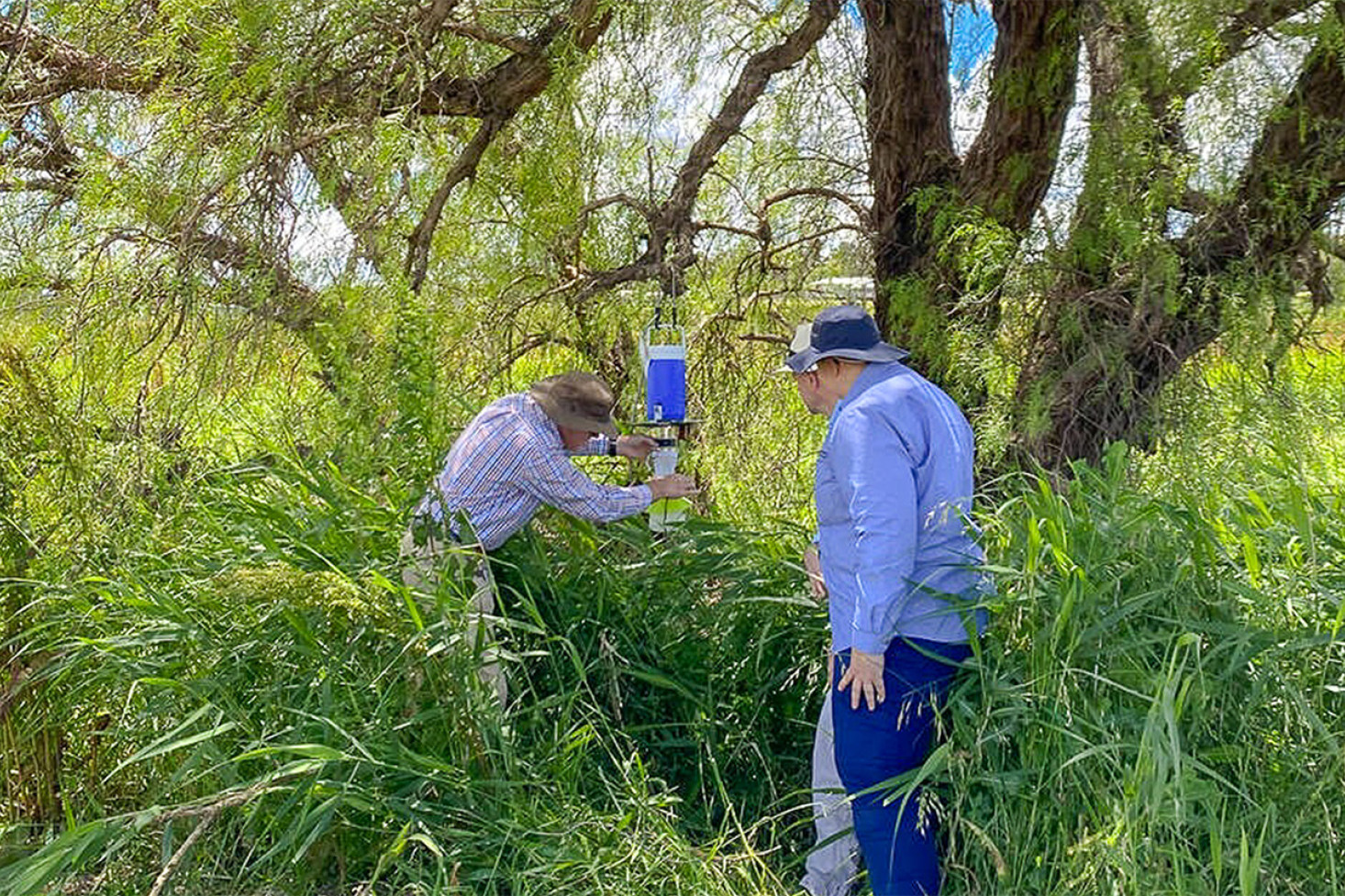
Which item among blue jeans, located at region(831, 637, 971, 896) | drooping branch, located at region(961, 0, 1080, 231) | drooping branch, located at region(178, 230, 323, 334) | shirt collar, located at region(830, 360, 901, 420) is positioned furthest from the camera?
drooping branch, located at region(961, 0, 1080, 231)

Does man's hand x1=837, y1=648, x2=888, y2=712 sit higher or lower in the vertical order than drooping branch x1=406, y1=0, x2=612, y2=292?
lower

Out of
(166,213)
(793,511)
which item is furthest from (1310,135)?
(166,213)

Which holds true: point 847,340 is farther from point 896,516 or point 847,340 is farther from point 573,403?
point 573,403

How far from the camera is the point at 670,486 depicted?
4109mm

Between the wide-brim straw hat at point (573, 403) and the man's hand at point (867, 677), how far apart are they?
1262 mm

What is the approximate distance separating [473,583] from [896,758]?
49.6 inches

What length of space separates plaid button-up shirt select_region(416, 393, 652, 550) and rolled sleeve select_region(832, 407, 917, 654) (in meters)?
0.98

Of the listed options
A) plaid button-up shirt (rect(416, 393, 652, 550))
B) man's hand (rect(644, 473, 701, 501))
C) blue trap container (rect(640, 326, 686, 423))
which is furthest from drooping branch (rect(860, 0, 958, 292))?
plaid button-up shirt (rect(416, 393, 652, 550))

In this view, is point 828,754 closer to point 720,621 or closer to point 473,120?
point 720,621

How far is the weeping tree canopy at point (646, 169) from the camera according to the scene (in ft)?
13.4

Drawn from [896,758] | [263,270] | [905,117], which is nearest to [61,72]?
[263,270]

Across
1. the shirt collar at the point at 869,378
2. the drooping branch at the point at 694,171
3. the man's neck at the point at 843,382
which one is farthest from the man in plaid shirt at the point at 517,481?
the drooping branch at the point at 694,171

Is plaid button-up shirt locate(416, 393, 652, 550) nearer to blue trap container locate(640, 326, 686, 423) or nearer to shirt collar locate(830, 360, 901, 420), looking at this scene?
blue trap container locate(640, 326, 686, 423)

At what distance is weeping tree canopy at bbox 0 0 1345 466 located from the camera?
4082mm
